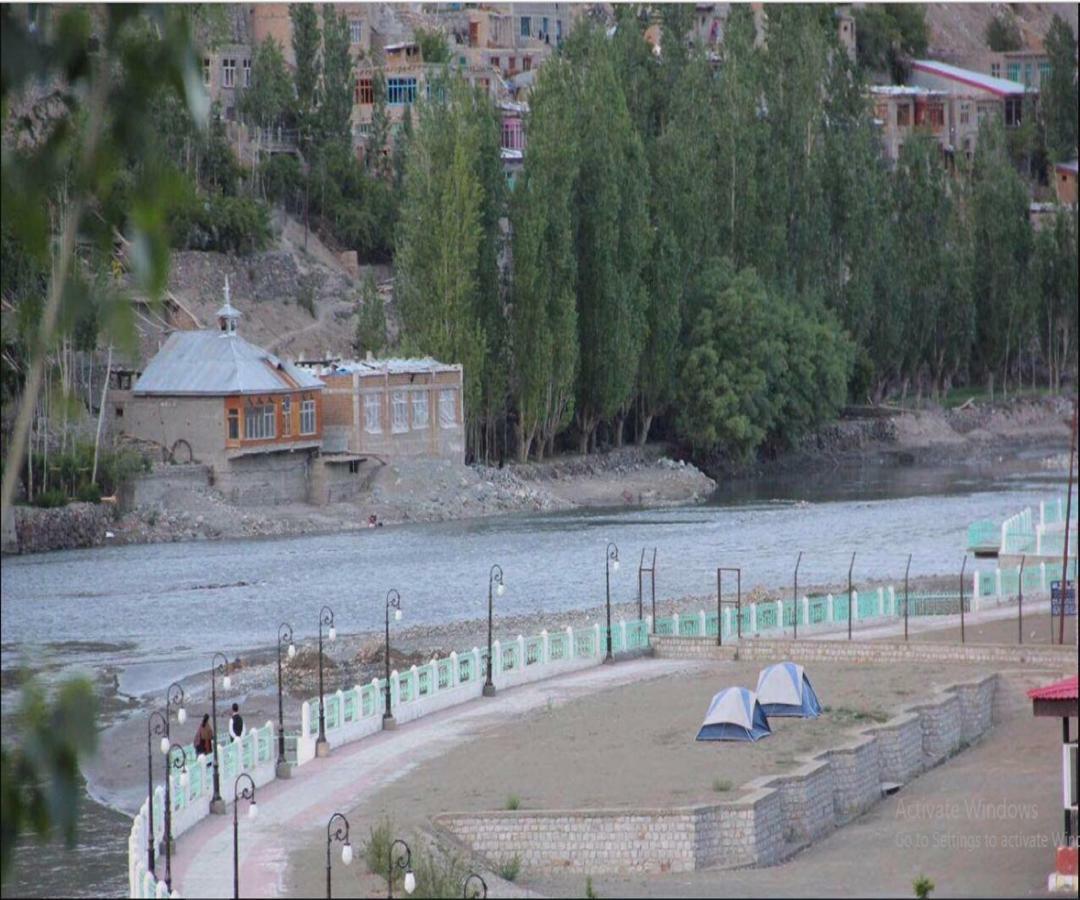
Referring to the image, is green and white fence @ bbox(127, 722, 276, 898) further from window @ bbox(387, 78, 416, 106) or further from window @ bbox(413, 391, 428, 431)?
window @ bbox(387, 78, 416, 106)

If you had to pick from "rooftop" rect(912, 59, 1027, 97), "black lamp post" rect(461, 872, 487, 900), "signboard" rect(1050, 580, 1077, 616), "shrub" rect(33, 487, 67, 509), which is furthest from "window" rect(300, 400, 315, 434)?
"rooftop" rect(912, 59, 1027, 97)

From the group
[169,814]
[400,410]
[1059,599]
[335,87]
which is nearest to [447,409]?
[400,410]

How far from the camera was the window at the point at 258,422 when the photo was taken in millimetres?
58625

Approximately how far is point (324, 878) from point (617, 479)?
48.6 m

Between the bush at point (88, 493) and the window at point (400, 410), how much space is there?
1063 cm

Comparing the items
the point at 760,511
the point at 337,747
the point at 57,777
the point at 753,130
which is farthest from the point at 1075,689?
the point at 753,130

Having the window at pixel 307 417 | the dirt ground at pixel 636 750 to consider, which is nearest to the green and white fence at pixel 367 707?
the dirt ground at pixel 636 750

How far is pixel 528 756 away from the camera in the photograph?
25719 mm

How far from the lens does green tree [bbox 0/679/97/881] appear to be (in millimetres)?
6965

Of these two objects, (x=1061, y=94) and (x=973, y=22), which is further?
(x=973, y=22)

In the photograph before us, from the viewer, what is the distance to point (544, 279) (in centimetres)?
6594

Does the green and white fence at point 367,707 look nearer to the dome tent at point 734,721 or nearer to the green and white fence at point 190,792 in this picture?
the green and white fence at point 190,792

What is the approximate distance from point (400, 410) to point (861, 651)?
3141 centimetres

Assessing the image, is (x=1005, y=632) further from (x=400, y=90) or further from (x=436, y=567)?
(x=400, y=90)
